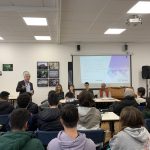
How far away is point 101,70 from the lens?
10.6m

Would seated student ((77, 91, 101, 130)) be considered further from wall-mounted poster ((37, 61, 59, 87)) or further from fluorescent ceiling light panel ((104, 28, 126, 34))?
wall-mounted poster ((37, 61, 59, 87))

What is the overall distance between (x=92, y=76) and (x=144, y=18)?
4.56 metres

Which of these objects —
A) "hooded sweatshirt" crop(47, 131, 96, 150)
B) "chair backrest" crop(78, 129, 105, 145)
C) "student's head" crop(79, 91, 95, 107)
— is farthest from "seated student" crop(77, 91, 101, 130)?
"hooded sweatshirt" crop(47, 131, 96, 150)

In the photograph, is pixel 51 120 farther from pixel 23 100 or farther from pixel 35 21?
pixel 35 21

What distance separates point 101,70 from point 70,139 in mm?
8566

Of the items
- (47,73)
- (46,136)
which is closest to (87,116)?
(46,136)

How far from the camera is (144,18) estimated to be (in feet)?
21.1

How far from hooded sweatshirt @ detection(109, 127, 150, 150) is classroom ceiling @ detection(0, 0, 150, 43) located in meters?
3.21

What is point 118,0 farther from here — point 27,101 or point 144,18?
point 27,101

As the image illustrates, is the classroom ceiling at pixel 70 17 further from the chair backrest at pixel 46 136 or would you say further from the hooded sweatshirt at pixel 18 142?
the hooded sweatshirt at pixel 18 142

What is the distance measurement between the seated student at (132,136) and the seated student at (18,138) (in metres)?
0.73

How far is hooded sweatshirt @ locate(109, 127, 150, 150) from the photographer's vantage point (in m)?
2.23

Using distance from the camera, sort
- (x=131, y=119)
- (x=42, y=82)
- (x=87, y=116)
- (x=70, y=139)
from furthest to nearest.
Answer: (x=42, y=82), (x=87, y=116), (x=131, y=119), (x=70, y=139)

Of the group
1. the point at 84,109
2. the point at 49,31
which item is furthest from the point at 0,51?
the point at 84,109
